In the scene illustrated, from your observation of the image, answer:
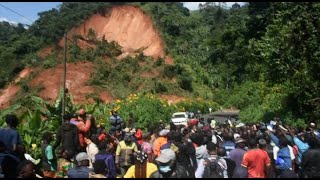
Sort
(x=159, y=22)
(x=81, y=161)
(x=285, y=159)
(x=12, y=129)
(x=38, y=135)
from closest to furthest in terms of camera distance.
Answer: (x=81, y=161)
(x=12, y=129)
(x=285, y=159)
(x=38, y=135)
(x=159, y=22)

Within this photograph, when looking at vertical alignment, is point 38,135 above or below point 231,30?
below

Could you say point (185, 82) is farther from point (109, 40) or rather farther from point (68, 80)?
point (109, 40)

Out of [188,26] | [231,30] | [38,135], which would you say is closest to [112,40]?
[188,26]

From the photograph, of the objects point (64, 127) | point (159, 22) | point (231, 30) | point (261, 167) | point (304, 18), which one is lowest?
point (261, 167)

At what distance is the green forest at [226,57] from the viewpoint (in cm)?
1769

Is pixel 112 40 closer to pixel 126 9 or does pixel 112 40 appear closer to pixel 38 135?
pixel 126 9

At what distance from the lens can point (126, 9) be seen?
6088cm

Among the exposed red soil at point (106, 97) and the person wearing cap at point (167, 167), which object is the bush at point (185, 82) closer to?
the exposed red soil at point (106, 97)

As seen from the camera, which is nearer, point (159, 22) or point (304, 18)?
point (304, 18)

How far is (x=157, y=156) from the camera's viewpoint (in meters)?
7.78

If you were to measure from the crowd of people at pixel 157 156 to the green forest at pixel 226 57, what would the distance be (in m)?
5.48

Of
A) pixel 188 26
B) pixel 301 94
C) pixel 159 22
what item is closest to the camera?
pixel 301 94

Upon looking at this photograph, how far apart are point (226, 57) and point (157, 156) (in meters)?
36.6

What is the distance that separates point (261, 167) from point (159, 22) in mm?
52807
